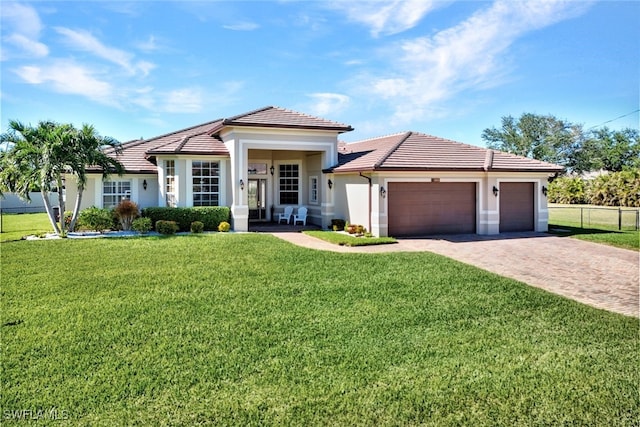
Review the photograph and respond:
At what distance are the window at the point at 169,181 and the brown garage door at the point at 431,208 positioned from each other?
31.5 feet

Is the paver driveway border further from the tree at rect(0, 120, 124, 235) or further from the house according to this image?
the tree at rect(0, 120, 124, 235)

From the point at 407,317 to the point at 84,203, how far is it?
1775 cm

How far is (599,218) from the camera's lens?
1003 inches

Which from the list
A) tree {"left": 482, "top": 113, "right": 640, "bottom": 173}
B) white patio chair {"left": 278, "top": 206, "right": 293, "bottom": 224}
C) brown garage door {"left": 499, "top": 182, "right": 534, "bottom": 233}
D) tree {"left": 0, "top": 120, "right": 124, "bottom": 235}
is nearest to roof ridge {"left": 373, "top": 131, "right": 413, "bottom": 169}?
brown garage door {"left": 499, "top": 182, "right": 534, "bottom": 233}

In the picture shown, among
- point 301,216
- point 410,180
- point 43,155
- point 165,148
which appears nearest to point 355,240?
point 410,180

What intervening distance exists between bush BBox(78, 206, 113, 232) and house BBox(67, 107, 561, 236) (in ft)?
8.62

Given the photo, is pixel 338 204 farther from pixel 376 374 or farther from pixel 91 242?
pixel 376 374

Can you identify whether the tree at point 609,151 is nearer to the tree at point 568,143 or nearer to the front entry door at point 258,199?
the tree at point 568,143

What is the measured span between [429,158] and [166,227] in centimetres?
1091

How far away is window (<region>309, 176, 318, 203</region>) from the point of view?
2163 centimetres

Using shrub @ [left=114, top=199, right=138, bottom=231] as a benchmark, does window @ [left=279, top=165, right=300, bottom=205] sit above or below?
above

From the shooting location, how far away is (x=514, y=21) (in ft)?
53.6

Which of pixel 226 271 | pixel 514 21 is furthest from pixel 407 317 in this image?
pixel 514 21

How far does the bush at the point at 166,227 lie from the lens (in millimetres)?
16703
